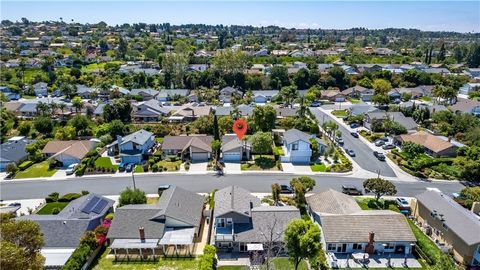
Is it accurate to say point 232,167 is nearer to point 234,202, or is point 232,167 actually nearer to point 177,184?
point 177,184

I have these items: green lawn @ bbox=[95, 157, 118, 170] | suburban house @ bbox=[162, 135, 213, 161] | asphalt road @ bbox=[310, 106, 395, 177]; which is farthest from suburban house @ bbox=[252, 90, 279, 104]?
green lawn @ bbox=[95, 157, 118, 170]

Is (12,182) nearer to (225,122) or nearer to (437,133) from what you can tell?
(225,122)

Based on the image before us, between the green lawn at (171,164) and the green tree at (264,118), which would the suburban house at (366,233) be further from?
the green tree at (264,118)

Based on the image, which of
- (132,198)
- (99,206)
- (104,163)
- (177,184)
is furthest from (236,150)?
(99,206)

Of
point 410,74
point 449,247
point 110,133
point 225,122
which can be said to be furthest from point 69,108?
point 410,74

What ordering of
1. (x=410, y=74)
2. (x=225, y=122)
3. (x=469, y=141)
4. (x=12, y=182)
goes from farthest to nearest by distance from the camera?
(x=410, y=74)
(x=225, y=122)
(x=469, y=141)
(x=12, y=182)

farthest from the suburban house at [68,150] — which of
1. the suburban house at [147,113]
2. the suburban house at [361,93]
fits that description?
the suburban house at [361,93]
